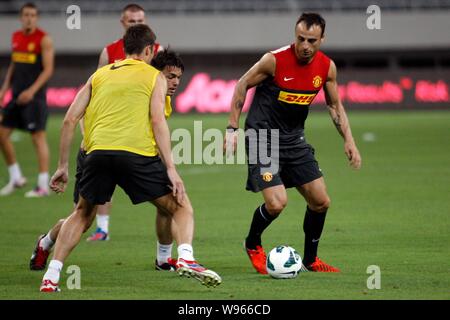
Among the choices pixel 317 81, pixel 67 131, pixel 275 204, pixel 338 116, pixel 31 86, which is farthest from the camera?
pixel 31 86

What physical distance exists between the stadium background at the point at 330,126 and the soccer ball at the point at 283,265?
Result: 16cm

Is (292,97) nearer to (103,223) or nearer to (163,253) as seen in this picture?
(163,253)

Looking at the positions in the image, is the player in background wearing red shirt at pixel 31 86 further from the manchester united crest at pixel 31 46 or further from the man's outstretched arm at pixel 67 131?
the man's outstretched arm at pixel 67 131

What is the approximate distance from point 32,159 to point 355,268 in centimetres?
1355

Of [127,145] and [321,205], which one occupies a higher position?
[127,145]

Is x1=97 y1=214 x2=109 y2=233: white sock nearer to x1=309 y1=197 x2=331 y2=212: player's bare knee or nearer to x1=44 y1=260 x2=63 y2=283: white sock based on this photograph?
x1=309 y1=197 x2=331 y2=212: player's bare knee

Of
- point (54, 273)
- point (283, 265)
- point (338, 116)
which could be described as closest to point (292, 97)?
point (338, 116)

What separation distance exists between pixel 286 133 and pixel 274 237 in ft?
7.39

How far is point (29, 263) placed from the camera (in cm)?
975

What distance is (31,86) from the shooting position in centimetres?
1531

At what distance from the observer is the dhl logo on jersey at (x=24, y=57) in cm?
1546

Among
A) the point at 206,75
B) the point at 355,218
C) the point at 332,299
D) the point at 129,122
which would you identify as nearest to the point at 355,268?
the point at 332,299

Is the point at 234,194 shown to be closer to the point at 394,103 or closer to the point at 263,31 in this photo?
the point at 394,103

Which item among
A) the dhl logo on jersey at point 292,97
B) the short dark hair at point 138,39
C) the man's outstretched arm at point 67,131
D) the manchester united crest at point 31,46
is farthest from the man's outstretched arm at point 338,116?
the manchester united crest at point 31,46
